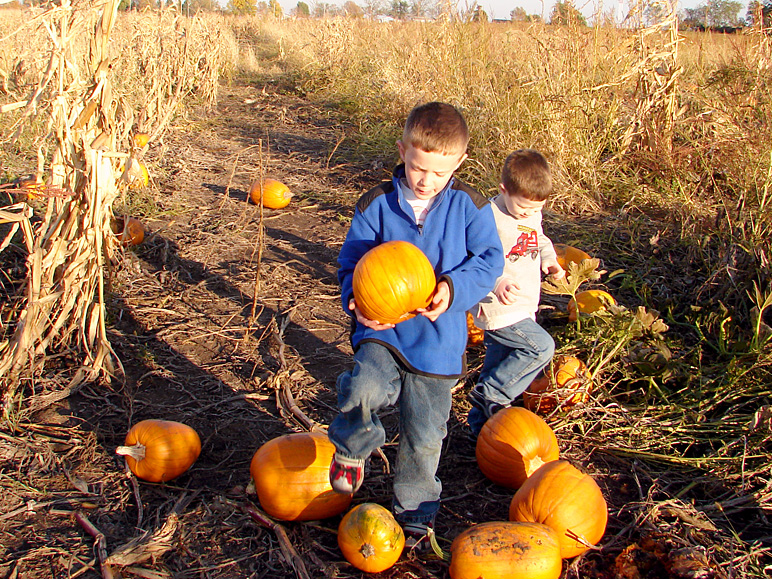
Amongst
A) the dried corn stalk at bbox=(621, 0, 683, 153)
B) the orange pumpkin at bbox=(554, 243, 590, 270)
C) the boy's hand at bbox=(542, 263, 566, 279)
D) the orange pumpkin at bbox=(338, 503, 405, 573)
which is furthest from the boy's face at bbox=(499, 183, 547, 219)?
the dried corn stalk at bbox=(621, 0, 683, 153)

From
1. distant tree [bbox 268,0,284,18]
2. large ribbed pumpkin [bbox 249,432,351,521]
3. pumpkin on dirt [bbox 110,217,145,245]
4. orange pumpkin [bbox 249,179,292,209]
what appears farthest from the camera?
distant tree [bbox 268,0,284,18]

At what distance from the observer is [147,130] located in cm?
648

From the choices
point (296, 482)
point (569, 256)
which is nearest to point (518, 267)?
point (569, 256)

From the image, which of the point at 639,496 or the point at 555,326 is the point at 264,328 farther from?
the point at 639,496

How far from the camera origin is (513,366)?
114 inches

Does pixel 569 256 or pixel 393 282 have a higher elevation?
pixel 393 282

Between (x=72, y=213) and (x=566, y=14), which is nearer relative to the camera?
(x=72, y=213)

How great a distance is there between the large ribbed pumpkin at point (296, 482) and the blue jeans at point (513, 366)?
2.88 ft

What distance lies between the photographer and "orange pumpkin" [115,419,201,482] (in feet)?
8.07

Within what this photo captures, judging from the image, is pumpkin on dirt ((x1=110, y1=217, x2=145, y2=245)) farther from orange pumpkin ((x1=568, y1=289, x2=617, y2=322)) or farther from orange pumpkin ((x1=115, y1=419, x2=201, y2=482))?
orange pumpkin ((x1=568, y1=289, x2=617, y2=322))

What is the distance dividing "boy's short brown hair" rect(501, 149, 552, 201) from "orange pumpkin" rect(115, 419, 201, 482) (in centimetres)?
189

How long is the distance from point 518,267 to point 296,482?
4.89 feet

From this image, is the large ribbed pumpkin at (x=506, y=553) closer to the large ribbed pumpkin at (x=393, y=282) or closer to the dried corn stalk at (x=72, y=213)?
the large ribbed pumpkin at (x=393, y=282)

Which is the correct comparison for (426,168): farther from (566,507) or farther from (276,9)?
(276,9)
